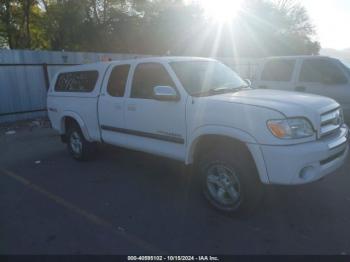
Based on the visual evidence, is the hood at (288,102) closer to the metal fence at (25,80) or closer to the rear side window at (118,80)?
the rear side window at (118,80)

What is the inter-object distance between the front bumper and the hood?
0.33 meters

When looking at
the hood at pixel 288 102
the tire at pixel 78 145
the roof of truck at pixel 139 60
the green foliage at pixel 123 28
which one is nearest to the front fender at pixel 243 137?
the hood at pixel 288 102

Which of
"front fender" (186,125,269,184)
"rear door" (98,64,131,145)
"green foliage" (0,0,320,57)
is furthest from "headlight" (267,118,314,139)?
"green foliage" (0,0,320,57)

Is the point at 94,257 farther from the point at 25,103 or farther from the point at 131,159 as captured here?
the point at 25,103

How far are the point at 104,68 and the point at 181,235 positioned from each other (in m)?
3.31

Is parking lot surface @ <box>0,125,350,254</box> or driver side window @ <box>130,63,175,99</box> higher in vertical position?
driver side window @ <box>130,63,175,99</box>

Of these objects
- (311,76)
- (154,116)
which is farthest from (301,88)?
(154,116)

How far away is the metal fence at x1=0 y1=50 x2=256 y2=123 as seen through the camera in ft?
35.5

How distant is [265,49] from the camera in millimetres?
31812

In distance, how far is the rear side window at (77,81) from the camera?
18.5ft

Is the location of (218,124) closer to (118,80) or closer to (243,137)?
(243,137)

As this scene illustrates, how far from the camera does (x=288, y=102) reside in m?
3.45

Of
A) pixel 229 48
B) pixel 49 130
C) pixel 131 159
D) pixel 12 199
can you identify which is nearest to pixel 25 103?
pixel 49 130

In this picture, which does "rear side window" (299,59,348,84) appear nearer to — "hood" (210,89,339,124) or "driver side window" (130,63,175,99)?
"hood" (210,89,339,124)
